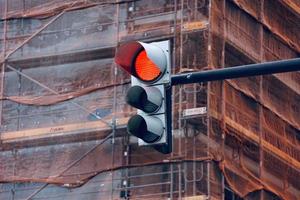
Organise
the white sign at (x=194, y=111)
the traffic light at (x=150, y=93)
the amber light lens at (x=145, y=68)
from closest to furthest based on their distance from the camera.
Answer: the traffic light at (x=150, y=93) → the amber light lens at (x=145, y=68) → the white sign at (x=194, y=111)

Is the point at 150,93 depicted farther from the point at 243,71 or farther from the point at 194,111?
the point at 194,111

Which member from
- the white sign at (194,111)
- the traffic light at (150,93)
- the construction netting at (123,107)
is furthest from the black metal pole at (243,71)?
the white sign at (194,111)

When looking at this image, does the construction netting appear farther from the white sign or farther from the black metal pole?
the black metal pole

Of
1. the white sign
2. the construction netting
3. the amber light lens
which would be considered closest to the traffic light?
the amber light lens

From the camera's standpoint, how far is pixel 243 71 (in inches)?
293

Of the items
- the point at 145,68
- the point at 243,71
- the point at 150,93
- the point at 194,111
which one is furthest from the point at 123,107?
the point at 150,93

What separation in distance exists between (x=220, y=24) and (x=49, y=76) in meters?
2.65

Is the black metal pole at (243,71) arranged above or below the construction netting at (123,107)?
below

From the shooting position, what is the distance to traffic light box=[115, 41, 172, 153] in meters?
7.08

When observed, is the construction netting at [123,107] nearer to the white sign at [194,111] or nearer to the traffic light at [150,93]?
the white sign at [194,111]

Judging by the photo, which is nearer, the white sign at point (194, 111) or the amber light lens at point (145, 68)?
the amber light lens at point (145, 68)

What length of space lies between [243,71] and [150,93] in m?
0.67

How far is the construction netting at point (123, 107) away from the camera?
16.5 metres

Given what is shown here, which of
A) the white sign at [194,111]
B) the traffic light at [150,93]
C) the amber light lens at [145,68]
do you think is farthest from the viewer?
the white sign at [194,111]
